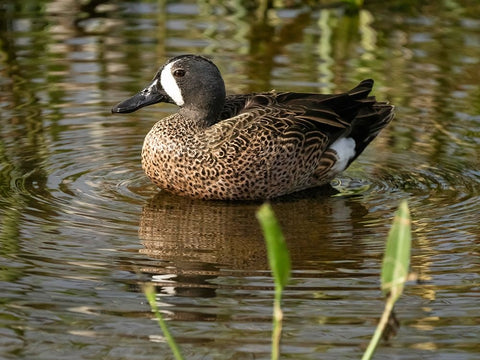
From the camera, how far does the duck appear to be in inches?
291

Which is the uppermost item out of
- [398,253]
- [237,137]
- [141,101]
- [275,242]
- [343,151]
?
[275,242]

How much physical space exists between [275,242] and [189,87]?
13.0 ft

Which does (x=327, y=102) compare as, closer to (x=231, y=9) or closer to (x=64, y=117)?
(x=64, y=117)

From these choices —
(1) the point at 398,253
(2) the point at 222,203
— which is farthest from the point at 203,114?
(1) the point at 398,253

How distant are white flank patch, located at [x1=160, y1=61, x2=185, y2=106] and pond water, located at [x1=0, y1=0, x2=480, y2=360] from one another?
63cm

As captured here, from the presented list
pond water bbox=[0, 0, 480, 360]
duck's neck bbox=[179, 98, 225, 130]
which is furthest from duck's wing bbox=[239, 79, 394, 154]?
pond water bbox=[0, 0, 480, 360]

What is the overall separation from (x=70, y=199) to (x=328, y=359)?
2883mm

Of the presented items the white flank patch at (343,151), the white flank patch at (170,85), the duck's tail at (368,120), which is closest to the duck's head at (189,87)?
the white flank patch at (170,85)

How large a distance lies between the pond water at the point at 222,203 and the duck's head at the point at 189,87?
0.61 m

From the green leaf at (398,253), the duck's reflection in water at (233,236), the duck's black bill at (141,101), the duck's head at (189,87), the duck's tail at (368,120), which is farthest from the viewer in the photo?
the duck's tail at (368,120)

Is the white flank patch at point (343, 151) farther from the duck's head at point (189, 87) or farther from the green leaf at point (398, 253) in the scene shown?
the green leaf at point (398, 253)

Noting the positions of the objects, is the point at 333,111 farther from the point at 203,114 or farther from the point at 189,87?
the point at 189,87

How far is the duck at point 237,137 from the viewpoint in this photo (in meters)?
7.38

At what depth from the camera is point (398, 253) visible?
3881mm
